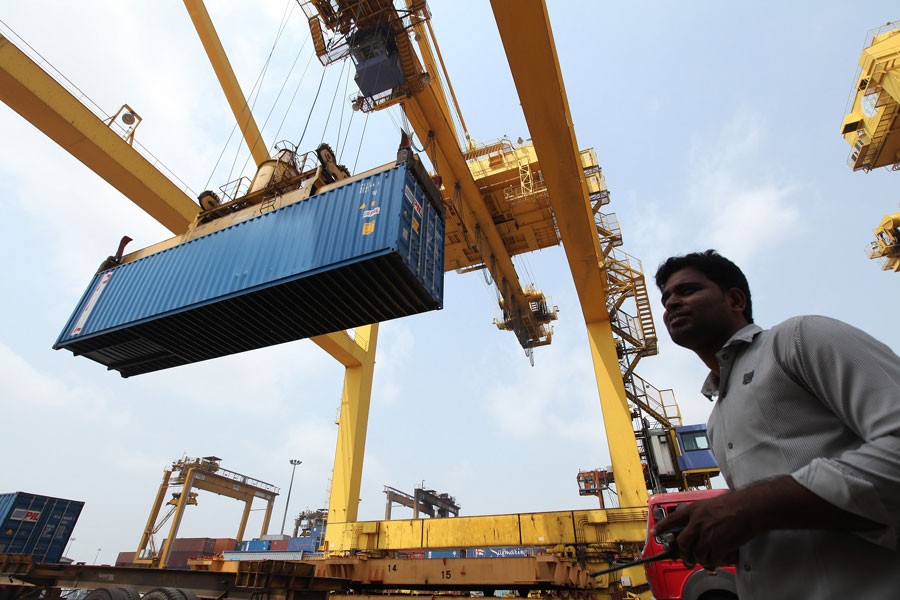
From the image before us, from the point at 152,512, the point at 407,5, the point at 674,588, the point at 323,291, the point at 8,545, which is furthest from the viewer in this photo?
the point at 152,512

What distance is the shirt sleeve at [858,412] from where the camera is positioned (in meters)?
0.85

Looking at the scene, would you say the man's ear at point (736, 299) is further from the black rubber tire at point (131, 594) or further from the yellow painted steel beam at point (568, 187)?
the black rubber tire at point (131, 594)

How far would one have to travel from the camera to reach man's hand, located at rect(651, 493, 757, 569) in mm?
970

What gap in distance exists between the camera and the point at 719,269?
1.57 metres

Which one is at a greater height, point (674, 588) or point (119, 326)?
point (119, 326)

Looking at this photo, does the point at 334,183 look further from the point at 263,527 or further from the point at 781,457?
the point at 263,527

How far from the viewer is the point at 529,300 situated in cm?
1565

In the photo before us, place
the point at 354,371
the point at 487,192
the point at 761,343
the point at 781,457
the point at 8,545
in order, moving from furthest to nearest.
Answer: the point at 354,371 → the point at 487,192 → the point at 8,545 → the point at 761,343 → the point at 781,457

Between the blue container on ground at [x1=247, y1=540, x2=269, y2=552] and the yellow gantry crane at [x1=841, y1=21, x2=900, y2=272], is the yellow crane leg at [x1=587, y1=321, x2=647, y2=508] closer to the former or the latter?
the yellow gantry crane at [x1=841, y1=21, x2=900, y2=272]

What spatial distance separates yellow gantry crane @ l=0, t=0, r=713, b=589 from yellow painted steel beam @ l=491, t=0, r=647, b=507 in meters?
0.02

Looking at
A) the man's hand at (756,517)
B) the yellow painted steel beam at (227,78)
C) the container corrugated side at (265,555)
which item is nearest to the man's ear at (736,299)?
the man's hand at (756,517)

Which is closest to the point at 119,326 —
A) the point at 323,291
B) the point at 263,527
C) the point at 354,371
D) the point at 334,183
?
the point at 323,291

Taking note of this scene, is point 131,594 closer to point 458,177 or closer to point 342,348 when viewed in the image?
point 342,348

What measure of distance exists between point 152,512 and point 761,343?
32.2 meters
